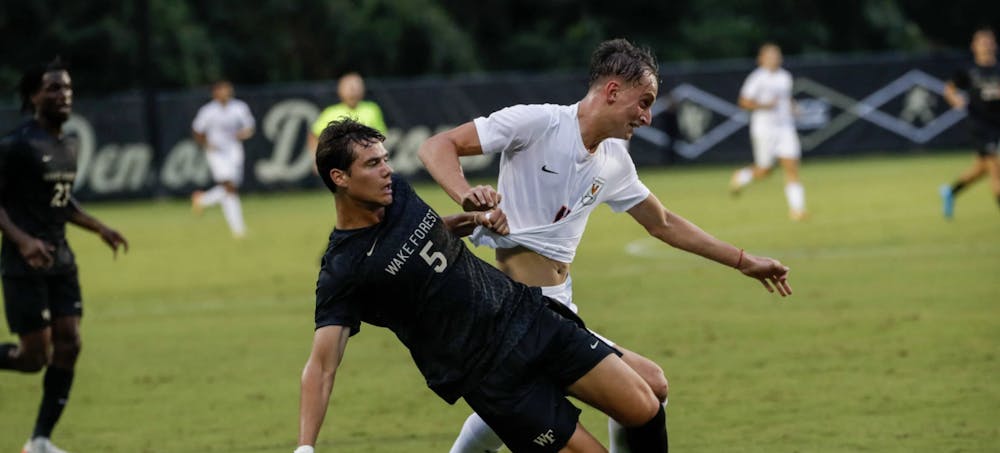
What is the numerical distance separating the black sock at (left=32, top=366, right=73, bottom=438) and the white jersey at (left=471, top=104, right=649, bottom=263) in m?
3.26

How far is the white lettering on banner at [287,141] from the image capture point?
33.1 meters

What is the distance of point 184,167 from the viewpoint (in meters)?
33.2

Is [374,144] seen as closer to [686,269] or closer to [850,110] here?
[686,269]

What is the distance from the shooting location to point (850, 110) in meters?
36.0

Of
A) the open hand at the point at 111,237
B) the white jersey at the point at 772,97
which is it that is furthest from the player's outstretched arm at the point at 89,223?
the white jersey at the point at 772,97

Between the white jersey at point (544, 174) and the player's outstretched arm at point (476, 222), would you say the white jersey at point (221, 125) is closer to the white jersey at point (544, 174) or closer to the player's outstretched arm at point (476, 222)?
the white jersey at point (544, 174)

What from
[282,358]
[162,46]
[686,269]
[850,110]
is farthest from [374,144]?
[162,46]

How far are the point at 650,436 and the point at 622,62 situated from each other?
1.57 m

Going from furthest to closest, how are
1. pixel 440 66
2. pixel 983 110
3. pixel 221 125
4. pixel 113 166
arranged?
pixel 440 66, pixel 113 166, pixel 221 125, pixel 983 110

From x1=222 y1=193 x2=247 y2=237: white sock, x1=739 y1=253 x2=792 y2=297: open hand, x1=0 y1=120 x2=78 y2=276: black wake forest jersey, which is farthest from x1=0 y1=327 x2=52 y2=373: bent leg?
x1=222 y1=193 x2=247 y2=237: white sock

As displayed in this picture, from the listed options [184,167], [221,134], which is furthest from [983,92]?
[184,167]

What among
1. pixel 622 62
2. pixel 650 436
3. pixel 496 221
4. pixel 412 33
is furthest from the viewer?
pixel 412 33

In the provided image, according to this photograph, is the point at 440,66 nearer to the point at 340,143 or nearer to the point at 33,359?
the point at 33,359

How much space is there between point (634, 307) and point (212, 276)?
20.1 ft
